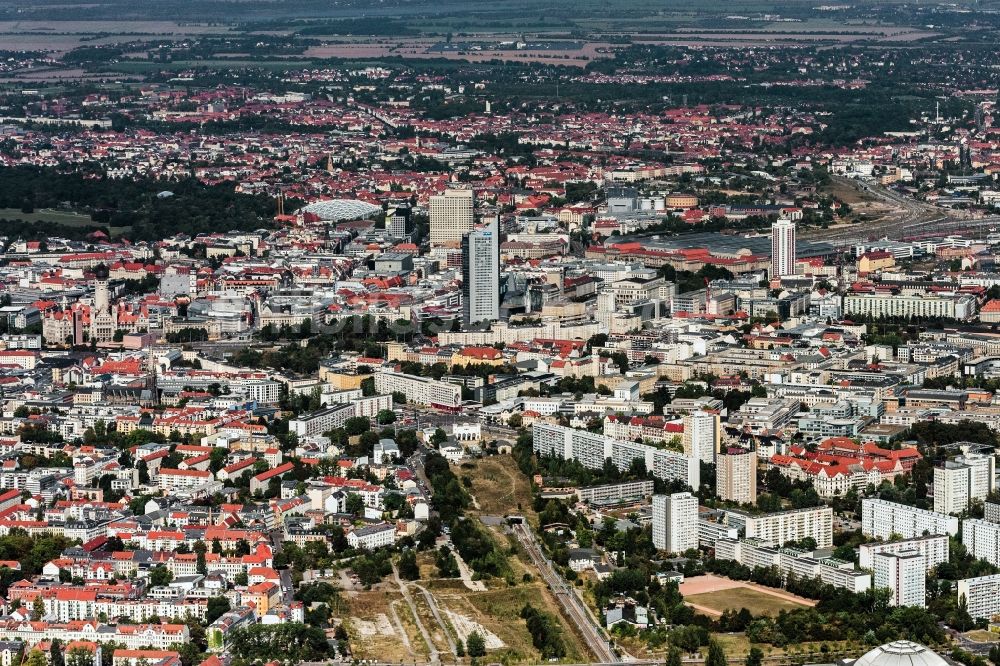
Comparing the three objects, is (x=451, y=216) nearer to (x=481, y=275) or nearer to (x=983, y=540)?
(x=481, y=275)

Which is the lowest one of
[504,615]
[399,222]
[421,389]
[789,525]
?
[399,222]

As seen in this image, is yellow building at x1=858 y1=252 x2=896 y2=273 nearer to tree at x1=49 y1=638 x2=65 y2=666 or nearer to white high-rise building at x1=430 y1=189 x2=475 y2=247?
white high-rise building at x1=430 y1=189 x2=475 y2=247

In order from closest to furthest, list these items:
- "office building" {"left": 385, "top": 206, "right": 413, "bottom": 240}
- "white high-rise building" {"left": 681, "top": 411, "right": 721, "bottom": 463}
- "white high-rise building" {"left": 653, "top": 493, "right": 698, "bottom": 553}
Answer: "white high-rise building" {"left": 653, "top": 493, "right": 698, "bottom": 553}
"white high-rise building" {"left": 681, "top": 411, "right": 721, "bottom": 463}
"office building" {"left": 385, "top": 206, "right": 413, "bottom": 240}

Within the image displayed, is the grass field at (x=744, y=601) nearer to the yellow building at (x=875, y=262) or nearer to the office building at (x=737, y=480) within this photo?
the office building at (x=737, y=480)

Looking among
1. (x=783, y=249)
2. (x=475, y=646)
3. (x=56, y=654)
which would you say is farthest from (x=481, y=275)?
(x=56, y=654)

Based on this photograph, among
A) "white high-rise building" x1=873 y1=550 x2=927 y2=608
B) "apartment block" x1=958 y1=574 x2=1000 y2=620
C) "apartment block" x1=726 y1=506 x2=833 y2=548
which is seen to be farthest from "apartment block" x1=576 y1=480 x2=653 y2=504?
"apartment block" x1=958 y1=574 x2=1000 y2=620

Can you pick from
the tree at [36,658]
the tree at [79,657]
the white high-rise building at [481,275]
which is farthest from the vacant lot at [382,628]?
the white high-rise building at [481,275]

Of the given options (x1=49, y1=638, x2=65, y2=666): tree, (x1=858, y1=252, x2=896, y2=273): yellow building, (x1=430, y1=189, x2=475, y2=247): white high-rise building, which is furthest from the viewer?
(x1=430, y1=189, x2=475, y2=247): white high-rise building

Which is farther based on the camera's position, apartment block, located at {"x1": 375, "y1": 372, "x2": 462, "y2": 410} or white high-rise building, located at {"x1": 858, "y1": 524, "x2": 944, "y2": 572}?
apartment block, located at {"x1": 375, "y1": 372, "x2": 462, "y2": 410}
